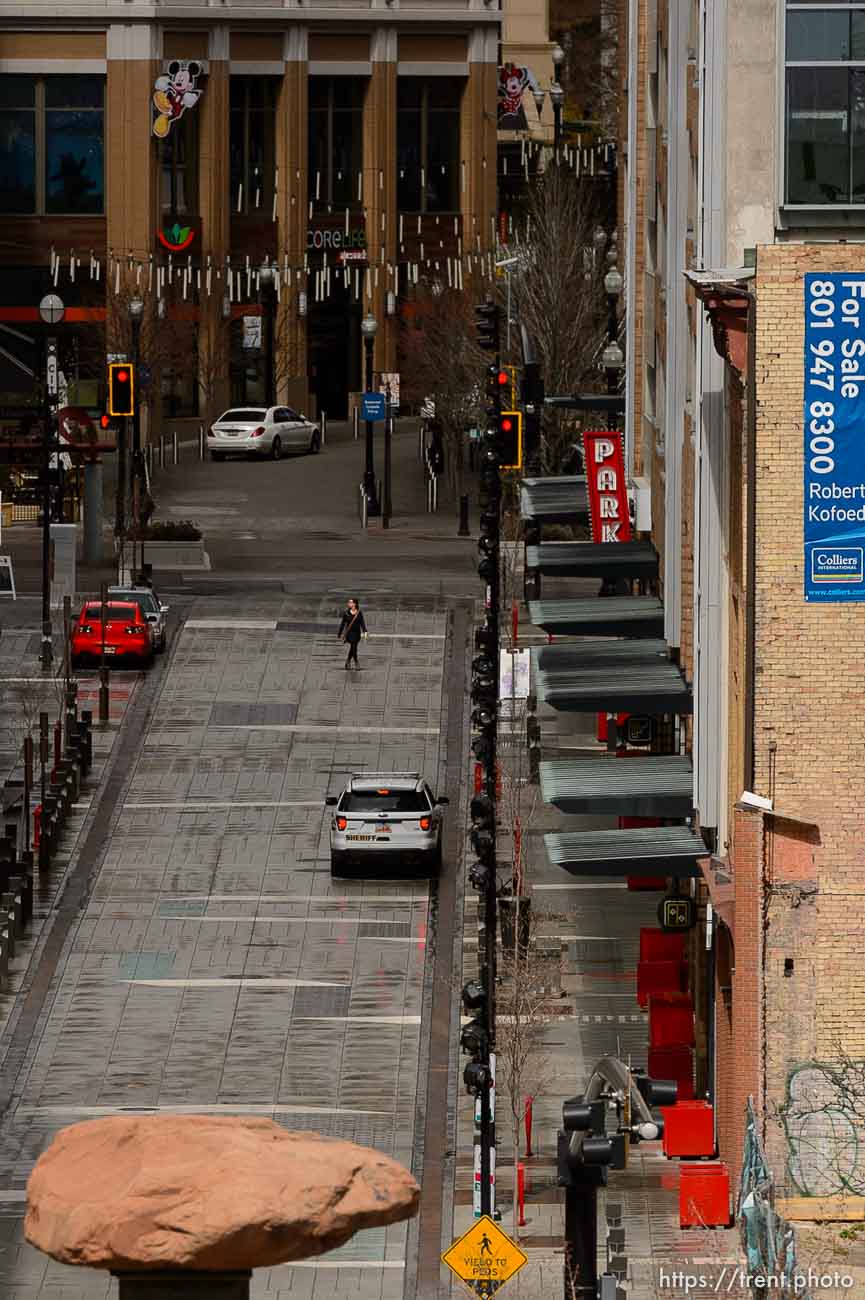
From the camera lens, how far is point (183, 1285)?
42.4 ft

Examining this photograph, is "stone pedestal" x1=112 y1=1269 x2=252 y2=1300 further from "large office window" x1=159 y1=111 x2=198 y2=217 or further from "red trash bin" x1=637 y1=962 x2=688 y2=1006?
"large office window" x1=159 y1=111 x2=198 y2=217

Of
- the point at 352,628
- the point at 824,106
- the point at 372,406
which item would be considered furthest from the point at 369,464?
the point at 824,106

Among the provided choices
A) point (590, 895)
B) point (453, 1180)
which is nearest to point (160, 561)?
point (590, 895)

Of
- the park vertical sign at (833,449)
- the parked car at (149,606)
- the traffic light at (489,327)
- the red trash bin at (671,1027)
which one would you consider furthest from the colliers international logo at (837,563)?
the parked car at (149,606)

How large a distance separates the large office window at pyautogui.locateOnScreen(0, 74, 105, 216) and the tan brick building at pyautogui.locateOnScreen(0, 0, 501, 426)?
0.06 m

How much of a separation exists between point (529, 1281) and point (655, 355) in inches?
993

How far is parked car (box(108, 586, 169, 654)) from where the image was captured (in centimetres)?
6228

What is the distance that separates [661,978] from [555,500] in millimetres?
21559

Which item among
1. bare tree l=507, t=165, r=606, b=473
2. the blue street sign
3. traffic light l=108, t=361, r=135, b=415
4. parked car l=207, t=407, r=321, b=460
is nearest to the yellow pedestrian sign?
traffic light l=108, t=361, r=135, b=415

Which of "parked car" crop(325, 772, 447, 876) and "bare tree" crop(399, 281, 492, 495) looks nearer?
"parked car" crop(325, 772, 447, 876)

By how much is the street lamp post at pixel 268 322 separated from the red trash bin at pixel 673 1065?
183 feet

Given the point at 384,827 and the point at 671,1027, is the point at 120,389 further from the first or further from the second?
the point at 671,1027

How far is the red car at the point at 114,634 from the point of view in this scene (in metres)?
60.8

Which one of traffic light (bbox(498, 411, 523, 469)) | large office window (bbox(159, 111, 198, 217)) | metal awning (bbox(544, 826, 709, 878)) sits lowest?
metal awning (bbox(544, 826, 709, 878))
